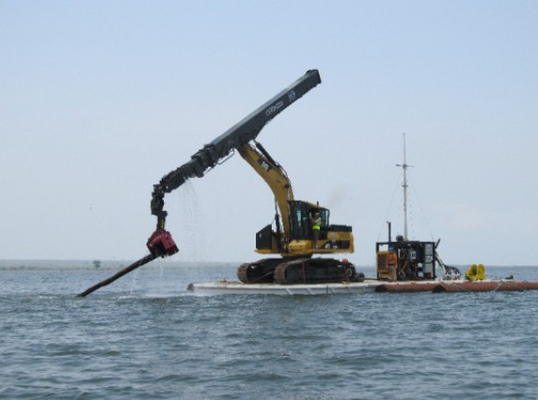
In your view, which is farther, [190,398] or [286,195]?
[286,195]

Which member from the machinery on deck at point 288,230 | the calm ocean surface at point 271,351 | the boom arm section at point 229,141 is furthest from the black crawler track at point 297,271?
the boom arm section at point 229,141

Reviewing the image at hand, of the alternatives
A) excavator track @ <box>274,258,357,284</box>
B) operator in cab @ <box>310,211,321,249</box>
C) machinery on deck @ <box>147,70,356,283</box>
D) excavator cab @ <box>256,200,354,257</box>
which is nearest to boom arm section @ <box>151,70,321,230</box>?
machinery on deck @ <box>147,70,356,283</box>

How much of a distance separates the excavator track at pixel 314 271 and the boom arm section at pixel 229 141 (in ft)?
21.2

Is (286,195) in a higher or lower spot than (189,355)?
higher

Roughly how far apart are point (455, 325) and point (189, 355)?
11107mm

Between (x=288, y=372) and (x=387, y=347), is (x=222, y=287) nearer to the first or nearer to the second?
(x=387, y=347)

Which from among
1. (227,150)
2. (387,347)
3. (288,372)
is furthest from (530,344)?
(227,150)

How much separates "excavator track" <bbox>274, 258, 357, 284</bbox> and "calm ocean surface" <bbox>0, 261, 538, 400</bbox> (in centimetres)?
346

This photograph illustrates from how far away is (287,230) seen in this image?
134ft

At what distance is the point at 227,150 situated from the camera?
124 feet

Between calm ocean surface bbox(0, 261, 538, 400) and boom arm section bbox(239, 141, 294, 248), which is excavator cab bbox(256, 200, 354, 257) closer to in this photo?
boom arm section bbox(239, 141, 294, 248)

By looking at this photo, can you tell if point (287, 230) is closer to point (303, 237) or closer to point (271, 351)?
point (303, 237)

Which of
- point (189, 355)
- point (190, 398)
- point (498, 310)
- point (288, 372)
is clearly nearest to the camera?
point (190, 398)

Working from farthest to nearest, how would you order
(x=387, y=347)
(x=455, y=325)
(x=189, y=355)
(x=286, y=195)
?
(x=286, y=195) → (x=455, y=325) → (x=387, y=347) → (x=189, y=355)
